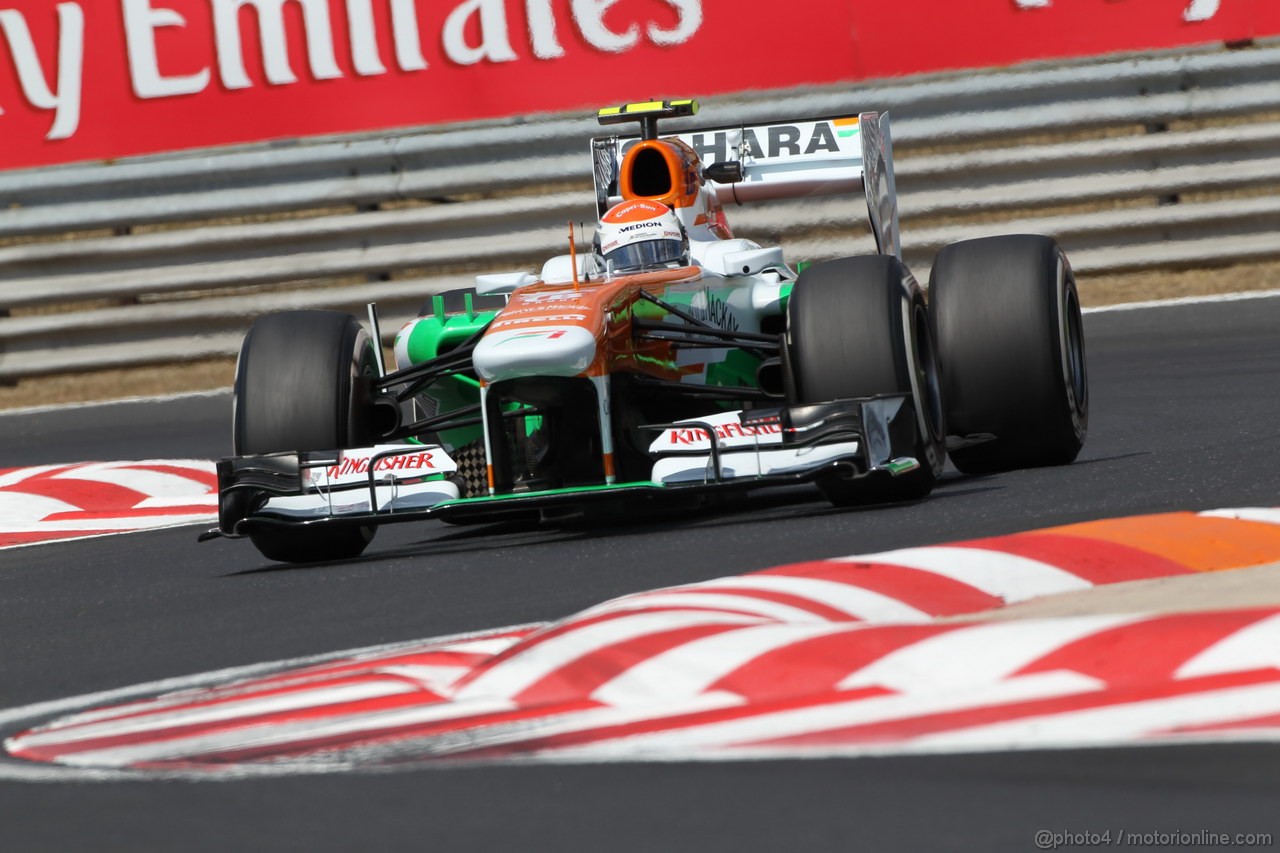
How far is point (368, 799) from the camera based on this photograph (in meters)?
3.71

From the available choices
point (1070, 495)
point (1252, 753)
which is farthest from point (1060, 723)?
point (1070, 495)

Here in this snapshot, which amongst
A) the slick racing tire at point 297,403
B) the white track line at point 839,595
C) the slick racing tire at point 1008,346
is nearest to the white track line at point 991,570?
the white track line at point 839,595

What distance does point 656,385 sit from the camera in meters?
7.59

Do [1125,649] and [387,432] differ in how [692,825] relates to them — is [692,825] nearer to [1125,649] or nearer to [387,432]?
[1125,649]

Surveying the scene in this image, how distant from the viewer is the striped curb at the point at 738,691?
3.84m

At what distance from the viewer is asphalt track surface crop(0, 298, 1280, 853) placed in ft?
11.1

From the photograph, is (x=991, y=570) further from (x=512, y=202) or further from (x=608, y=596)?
(x=512, y=202)

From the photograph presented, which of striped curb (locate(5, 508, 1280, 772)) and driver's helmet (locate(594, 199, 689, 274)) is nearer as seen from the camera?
striped curb (locate(5, 508, 1280, 772))

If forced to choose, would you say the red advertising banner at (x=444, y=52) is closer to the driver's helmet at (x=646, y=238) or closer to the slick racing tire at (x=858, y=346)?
the driver's helmet at (x=646, y=238)

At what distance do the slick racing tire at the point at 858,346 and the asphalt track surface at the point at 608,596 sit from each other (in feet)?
0.47

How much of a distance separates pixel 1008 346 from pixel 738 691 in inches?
151

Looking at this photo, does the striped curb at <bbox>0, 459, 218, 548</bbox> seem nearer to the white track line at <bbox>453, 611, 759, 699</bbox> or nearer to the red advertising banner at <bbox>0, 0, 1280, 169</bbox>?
the red advertising banner at <bbox>0, 0, 1280, 169</bbox>

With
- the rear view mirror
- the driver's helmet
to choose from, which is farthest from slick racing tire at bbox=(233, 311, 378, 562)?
the rear view mirror

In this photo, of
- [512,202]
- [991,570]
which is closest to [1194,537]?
[991,570]
